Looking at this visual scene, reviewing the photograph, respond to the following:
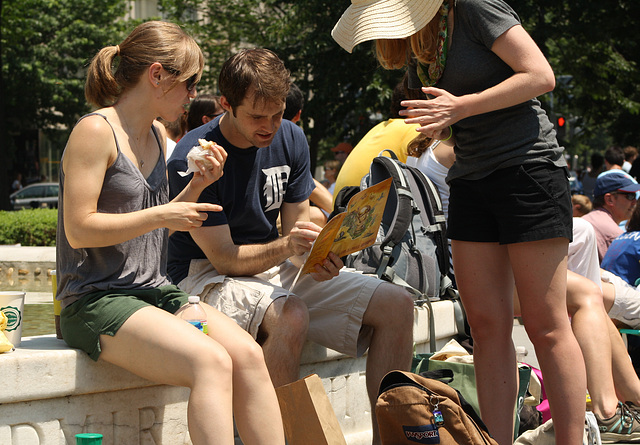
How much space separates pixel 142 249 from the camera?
310 cm

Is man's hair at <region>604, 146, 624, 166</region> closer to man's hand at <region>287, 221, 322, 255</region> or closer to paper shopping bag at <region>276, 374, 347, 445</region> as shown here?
man's hand at <region>287, 221, 322, 255</region>

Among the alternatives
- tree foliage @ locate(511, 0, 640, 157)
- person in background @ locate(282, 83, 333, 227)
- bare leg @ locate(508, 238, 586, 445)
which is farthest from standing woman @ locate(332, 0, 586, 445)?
tree foliage @ locate(511, 0, 640, 157)

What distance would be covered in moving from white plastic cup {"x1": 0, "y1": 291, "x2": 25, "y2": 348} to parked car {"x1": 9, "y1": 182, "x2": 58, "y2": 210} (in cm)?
2853

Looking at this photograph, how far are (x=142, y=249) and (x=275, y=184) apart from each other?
839 millimetres

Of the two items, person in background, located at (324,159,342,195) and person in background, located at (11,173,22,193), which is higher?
person in background, located at (324,159,342,195)

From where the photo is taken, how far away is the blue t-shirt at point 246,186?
11.7 feet

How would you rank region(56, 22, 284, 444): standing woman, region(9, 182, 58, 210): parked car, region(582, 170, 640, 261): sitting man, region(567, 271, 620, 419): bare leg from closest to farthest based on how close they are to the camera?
region(56, 22, 284, 444): standing woman
region(567, 271, 620, 419): bare leg
region(582, 170, 640, 261): sitting man
region(9, 182, 58, 210): parked car

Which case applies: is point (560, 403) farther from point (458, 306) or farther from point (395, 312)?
point (458, 306)

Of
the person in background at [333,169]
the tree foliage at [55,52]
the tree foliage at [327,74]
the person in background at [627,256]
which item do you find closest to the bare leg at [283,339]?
the person in background at [627,256]

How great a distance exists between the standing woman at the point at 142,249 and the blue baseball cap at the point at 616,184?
4830 mm

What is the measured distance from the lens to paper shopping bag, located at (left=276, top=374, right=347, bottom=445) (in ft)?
9.52

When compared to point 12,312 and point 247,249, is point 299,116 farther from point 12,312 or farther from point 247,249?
point 12,312

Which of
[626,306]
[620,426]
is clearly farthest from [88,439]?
[626,306]

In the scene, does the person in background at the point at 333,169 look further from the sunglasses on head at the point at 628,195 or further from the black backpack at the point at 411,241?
the black backpack at the point at 411,241
